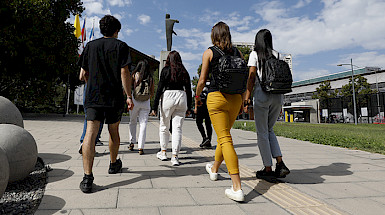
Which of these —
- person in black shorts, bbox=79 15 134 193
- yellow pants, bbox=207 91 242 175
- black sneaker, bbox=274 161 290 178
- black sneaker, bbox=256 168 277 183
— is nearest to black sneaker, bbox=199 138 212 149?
black sneaker, bbox=256 168 277 183

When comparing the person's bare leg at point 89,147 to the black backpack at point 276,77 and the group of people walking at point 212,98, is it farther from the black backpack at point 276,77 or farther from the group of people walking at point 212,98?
the black backpack at point 276,77

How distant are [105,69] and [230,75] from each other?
145cm

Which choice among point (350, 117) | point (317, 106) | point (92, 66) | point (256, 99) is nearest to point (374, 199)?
point (256, 99)

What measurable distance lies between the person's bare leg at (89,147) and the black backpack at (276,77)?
6.72ft

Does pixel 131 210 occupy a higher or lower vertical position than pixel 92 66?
lower

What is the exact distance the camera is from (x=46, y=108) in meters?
32.6

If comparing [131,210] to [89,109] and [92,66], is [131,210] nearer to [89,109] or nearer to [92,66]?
[89,109]

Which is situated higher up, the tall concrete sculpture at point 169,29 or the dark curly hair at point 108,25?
the tall concrete sculpture at point 169,29

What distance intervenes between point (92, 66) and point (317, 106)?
37.6 m

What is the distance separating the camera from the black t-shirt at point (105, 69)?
279 centimetres

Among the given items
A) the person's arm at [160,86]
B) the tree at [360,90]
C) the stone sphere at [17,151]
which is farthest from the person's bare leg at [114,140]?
the tree at [360,90]

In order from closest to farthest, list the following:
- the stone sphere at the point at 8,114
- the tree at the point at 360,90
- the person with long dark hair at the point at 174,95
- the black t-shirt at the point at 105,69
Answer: the black t-shirt at the point at 105,69 < the stone sphere at the point at 8,114 < the person with long dark hair at the point at 174,95 < the tree at the point at 360,90

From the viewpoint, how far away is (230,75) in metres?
2.54

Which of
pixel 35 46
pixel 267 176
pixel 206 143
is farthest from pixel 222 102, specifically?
pixel 35 46
